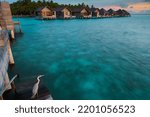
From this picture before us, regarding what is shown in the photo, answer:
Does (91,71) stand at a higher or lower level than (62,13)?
lower

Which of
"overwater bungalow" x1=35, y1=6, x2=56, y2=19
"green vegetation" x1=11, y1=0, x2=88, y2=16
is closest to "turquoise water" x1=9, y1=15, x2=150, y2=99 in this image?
"overwater bungalow" x1=35, y1=6, x2=56, y2=19

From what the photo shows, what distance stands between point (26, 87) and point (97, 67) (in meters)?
9.51

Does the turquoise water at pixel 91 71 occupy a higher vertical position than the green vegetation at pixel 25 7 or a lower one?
lower

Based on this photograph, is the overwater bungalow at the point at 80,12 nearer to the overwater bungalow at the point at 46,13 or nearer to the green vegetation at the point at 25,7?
the overwater bungalow at the point at 46,13

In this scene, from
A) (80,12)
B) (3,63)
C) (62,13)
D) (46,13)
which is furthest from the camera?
(80,12)

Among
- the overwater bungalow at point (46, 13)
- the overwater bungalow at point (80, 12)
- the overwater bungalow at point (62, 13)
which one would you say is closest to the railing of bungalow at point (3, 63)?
the overwater bungalow at point (46, 13)

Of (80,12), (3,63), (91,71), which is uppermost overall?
(3,63)

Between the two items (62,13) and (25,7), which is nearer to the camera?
(62,13)

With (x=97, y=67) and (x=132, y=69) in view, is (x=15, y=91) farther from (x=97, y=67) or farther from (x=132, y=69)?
(x=132, y=69)

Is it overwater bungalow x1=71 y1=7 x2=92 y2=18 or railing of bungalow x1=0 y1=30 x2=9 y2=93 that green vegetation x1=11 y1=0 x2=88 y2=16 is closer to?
overwater bungalow x1=71 y1=7 x2=92 y2=18

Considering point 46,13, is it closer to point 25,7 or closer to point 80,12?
point 80,12

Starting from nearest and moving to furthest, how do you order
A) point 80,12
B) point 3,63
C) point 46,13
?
point 3,63, point 46,13, point 80,12

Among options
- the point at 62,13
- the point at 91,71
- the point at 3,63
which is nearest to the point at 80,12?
the point at 62,13

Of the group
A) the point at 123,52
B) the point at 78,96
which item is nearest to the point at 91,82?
the point at 78,96
